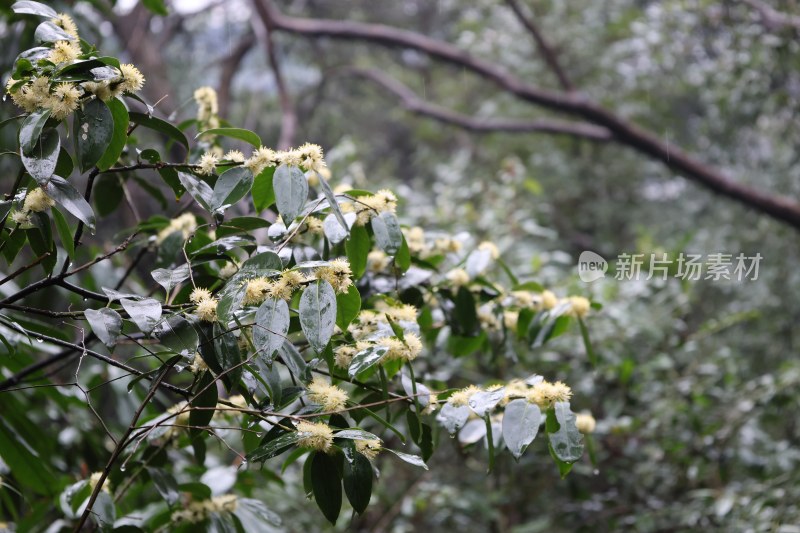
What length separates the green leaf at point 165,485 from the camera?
0.73 metres

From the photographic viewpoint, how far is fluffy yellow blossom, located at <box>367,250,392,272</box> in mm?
823

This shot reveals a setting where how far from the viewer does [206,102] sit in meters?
0.83

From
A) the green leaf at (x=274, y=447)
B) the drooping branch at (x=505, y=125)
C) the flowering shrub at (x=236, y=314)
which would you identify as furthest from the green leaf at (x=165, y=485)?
the drooping branch at (x=505, y=125)

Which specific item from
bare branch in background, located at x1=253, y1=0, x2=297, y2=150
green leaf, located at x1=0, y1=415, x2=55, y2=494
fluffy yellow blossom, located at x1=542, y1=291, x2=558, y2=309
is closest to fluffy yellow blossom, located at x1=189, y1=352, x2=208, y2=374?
green leaf, located at x1=0, y1=415, x2=55, y2=494

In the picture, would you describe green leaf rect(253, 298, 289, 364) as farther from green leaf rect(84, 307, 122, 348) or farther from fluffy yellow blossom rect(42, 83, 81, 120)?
fluffy yellow blossom rect(42, 83, 81, 120)

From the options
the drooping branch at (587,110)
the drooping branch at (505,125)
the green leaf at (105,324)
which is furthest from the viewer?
the drooping branch at (505,125)

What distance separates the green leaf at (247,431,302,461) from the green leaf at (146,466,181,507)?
266 millimetres

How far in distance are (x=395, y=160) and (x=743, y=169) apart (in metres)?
2.27

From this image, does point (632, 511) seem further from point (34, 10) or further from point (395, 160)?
point (395, 160)

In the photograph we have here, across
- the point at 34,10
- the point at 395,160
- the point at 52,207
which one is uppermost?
the point at 34,10

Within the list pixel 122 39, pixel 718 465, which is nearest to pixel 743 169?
pixel 718 465

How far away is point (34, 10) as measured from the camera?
0.60m

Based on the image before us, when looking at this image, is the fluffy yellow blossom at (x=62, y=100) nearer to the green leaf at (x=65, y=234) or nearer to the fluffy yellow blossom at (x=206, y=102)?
the green leaf at (x=65, y=234)

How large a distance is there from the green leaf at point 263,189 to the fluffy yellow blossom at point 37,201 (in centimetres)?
16
